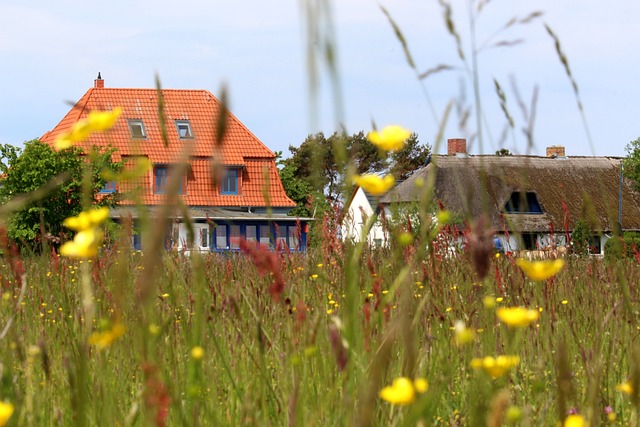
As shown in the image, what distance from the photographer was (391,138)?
126 cm

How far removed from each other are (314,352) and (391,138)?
0.62 m

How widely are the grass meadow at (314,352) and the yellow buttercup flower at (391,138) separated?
0.51 feet

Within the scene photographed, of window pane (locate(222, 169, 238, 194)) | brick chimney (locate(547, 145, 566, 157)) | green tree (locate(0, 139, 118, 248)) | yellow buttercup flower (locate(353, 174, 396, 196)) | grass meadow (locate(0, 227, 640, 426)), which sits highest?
brick chimney (locate(547, 145, 566, 157))

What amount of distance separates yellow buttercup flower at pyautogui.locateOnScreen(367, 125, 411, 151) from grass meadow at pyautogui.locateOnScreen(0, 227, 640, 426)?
0.51 ft

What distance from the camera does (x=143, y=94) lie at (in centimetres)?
3716

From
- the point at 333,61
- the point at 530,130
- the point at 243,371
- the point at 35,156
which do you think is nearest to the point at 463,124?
the point at 530,130

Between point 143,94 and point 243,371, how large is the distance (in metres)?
35.6

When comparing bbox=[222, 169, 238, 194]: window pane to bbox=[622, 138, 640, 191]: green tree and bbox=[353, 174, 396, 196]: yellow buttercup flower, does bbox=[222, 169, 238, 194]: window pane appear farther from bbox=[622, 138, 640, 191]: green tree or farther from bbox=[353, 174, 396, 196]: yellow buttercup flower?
bbox=[353, 174, 396, 196]: yellow buttercup flower

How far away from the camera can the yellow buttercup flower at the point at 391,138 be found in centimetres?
125

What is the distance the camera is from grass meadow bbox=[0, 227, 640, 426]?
1117mm

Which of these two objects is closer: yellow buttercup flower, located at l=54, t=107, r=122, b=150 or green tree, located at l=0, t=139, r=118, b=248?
yellow buttercup flower, located at l=54, t=107, r=122, b=150

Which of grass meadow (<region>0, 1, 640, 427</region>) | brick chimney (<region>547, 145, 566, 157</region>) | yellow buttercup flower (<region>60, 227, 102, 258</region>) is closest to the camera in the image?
yellow buttercup flower (<region>60, 227, 102, 258</region>)

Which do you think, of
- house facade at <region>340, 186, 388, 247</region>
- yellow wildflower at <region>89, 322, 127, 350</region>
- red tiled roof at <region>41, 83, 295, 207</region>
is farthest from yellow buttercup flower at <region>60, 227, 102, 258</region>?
red tiled roof at <region>41, 83, 295, 207</region>

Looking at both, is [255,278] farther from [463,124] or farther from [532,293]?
[463,124]
